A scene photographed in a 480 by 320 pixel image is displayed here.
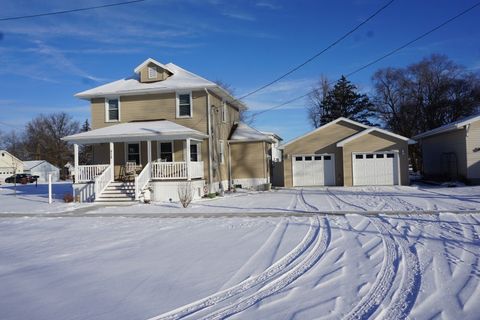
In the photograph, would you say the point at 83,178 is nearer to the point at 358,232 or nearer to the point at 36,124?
the point at 358,232

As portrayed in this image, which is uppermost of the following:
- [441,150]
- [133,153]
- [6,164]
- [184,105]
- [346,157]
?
[184,105]

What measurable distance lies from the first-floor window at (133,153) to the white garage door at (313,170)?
Result: 1059cm

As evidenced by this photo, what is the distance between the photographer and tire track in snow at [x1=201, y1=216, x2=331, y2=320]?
4.95 m

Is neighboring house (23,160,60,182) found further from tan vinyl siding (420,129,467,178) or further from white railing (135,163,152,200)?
tan vinyl siding (420,129,467,178)

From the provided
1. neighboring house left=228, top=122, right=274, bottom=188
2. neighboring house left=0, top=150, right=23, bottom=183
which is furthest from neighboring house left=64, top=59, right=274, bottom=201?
neighboring house left=0, top=150, right=23, bottom=183

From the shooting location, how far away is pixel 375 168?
26.4 m

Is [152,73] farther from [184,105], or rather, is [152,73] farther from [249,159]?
[249,159]

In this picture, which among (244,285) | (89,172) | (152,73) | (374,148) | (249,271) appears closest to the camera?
(244,285)

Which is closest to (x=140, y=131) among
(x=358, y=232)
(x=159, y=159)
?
(x=159, y=159)

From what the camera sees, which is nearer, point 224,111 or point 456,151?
point 456,151

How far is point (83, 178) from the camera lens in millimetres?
21047

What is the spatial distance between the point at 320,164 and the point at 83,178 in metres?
15.0

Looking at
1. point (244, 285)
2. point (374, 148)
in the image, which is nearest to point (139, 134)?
point (374, 148)

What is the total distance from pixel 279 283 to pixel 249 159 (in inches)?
812
